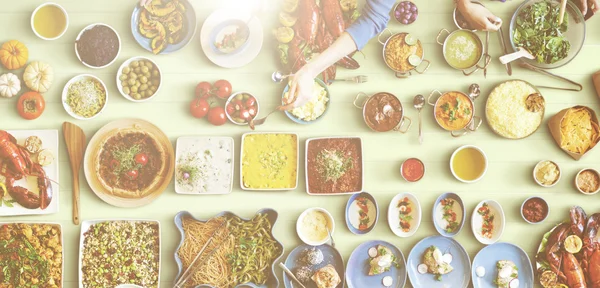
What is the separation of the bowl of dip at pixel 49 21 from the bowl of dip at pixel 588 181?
4740 mm

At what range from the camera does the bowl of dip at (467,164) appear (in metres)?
4.55

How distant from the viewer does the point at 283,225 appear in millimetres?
4617

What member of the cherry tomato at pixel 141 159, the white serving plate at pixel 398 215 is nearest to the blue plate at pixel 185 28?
the cherry tomato at pixel 141 159

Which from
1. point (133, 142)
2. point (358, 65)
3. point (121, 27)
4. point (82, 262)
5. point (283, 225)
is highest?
point (121, 27)

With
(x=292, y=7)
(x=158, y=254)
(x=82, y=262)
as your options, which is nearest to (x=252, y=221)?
(x=158, y=254)

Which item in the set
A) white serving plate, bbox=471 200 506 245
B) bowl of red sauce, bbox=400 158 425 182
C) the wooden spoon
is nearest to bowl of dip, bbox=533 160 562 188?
white serving plate, bbox=471 200 506 245

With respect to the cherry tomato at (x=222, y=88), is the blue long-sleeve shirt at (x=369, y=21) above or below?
above

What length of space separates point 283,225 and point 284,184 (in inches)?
15.2

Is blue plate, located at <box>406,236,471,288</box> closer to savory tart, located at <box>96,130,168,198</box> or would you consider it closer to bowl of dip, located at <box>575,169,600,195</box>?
bowl of dip, located at <box>575,169,600,195</box>

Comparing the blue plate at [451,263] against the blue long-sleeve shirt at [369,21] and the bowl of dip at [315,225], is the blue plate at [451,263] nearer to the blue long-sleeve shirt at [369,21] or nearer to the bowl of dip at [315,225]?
the bowl of dip at [315,225]

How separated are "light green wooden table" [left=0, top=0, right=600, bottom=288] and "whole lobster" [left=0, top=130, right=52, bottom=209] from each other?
139 millimetres

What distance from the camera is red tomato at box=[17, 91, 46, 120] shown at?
446 centimetres

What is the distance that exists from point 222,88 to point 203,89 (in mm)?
168

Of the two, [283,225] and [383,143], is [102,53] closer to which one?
[283,225]
